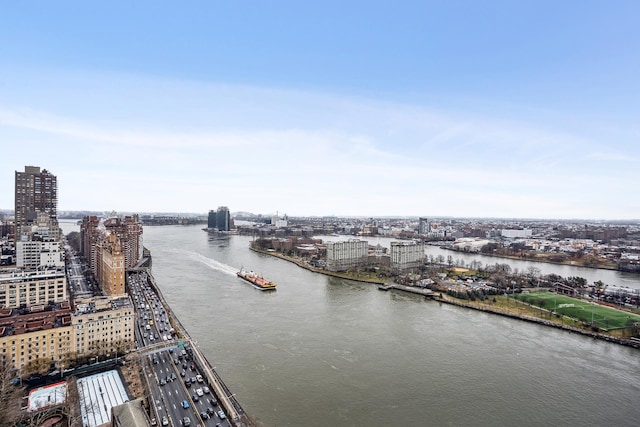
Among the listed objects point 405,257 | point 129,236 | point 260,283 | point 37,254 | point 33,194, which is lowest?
point 260,283

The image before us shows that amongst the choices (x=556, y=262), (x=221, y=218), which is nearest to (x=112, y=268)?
(x=556, y=262)

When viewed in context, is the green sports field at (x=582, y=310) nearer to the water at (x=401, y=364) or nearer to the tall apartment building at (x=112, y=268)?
the water at (x=401, y=364)

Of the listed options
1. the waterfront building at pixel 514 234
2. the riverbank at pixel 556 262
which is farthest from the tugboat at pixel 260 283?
the waterfront building at pixel 514 234

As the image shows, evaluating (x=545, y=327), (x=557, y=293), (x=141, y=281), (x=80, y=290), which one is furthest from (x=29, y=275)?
(x=557, y=293)

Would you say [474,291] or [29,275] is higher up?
[29,275]

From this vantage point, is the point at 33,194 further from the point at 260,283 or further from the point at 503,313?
the point at 503,313

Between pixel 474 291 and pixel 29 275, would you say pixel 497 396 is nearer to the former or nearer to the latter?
pixel 474 291
